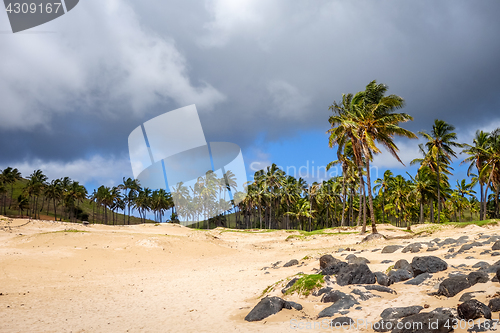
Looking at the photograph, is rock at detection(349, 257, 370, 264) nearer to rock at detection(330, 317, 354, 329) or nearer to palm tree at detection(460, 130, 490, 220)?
rock at detection(330, 317, 354, 329)

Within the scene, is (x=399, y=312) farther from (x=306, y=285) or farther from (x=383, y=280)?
(x=306, y=285)

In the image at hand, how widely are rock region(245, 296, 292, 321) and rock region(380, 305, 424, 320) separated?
226 cm

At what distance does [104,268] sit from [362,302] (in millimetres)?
15565

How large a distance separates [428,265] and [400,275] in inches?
33.5

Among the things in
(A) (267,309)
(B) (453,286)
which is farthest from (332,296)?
(B) (453,286)

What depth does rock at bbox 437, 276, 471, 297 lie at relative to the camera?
6.08 meters

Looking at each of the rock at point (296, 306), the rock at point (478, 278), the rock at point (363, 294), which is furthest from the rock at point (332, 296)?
the rock at point (478, 278)

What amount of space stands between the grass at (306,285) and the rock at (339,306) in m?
1.12

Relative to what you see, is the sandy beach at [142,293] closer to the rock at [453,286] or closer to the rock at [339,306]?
the rock at [453,286]

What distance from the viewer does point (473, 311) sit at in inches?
191

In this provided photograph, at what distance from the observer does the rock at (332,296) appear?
7161 millimetres

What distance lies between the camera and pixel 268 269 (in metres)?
14.2

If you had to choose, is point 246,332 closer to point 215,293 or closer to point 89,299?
point 215,293

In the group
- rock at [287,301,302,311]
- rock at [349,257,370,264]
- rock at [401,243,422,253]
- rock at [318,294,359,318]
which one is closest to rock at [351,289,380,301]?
rock at [318,294,359,318]
